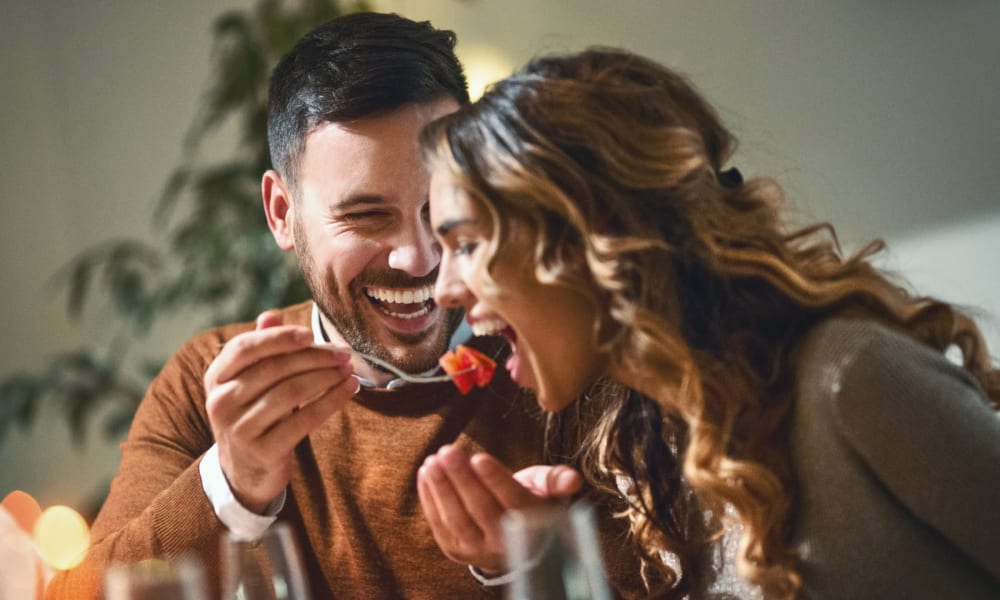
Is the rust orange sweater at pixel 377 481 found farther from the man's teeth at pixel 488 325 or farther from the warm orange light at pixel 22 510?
the man's teeth at pixel 488 325

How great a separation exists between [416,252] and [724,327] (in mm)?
589

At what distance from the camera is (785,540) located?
1068 millimetres

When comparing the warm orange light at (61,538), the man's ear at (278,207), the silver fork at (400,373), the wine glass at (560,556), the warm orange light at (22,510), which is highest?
the wine glass at (560,556)

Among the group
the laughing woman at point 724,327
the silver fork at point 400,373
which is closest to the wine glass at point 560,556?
the laughing woman at point 724,327

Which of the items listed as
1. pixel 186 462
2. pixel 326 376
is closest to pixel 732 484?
pixel 326 376

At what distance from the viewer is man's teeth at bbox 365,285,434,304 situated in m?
1.60

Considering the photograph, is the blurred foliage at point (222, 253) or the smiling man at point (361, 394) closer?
the smiling man at point (361, 394)

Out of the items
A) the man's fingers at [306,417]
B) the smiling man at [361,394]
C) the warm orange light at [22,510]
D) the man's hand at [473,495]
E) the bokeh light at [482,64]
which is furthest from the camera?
the bokeh light at [482,64]

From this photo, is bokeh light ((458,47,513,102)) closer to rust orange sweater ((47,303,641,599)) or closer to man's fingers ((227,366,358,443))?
rust orange sweater ((47,303,641,599))

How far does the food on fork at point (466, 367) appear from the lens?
4.61 ft

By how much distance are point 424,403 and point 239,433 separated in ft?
1.18

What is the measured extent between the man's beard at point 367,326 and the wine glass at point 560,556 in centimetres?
78

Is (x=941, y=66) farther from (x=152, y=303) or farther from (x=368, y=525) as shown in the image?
(x=152, y=303)

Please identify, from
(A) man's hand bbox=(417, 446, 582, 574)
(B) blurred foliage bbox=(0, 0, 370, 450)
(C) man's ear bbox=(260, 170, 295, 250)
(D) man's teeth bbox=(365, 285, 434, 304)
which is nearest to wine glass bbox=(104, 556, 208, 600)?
(A) man's hand bbox=(417, 446, 582, 574)
